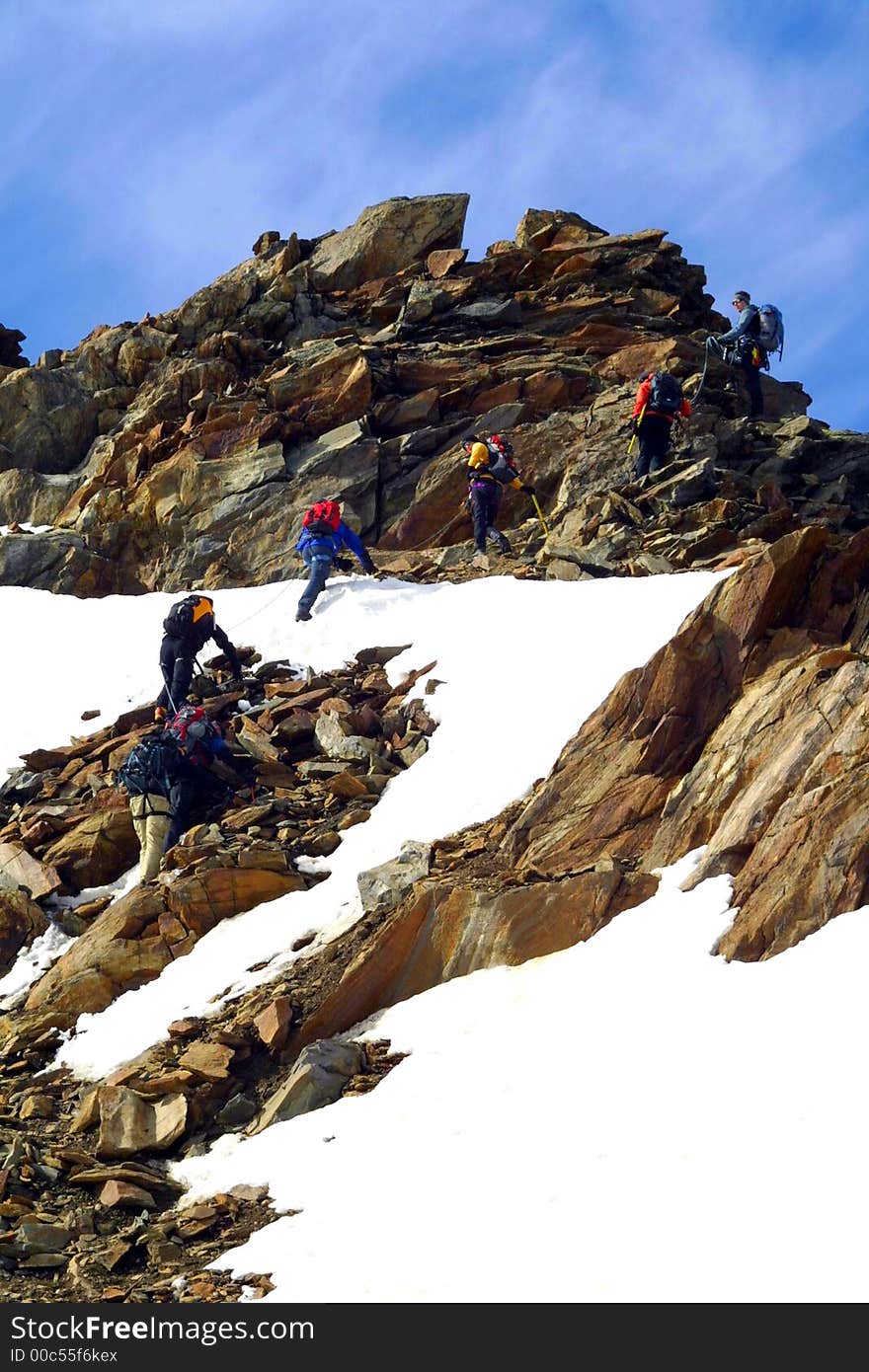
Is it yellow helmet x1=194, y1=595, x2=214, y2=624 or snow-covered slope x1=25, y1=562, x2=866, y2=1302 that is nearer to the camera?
snow-covered slope x1=25, y1=562, x2=866, y2=1302

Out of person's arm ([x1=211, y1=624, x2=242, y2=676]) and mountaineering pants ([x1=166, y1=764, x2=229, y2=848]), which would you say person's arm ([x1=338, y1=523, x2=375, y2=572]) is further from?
mountaineering pants ([x1=166, y1=764, x2=229, y2=848])

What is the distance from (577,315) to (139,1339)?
29676 mm

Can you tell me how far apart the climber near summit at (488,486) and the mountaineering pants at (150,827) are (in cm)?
1007

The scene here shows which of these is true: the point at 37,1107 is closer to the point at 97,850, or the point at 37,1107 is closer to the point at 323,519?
the point at 97,850

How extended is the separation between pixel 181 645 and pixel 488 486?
25.8 ft

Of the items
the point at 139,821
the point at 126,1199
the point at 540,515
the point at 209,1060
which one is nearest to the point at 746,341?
the point at 540,515

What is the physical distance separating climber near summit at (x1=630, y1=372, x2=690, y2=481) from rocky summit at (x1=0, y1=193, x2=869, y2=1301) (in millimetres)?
401

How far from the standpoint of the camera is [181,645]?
21.5 meters

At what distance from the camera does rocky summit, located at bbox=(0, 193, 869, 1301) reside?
11.8m

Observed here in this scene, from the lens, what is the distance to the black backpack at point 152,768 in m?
17.7

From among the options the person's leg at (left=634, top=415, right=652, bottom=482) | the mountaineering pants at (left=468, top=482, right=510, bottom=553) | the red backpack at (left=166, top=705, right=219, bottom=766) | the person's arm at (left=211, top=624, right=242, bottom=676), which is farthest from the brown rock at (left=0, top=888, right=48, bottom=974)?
the person's leg at (left=634, top=415, right=652, bottom=482)

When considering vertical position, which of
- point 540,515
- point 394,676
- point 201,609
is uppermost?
point 540,515

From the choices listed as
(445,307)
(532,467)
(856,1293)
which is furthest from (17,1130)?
(445,307)

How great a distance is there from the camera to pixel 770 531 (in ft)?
78.0
